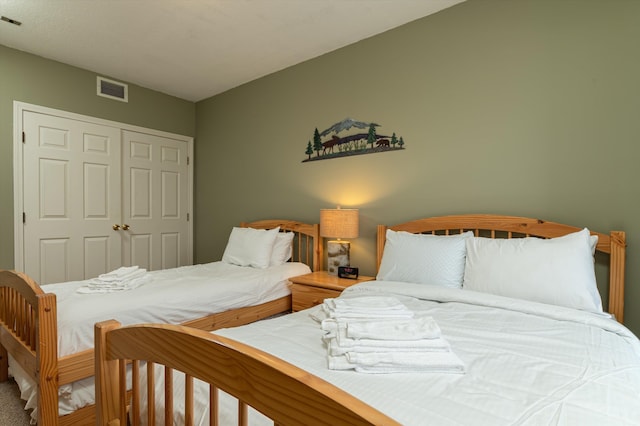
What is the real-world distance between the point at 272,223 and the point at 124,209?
170 cm

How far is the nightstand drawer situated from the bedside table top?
1.4 inches

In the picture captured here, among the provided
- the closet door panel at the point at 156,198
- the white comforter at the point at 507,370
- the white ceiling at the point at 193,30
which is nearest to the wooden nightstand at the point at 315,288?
the white comforter at the point at 507,370

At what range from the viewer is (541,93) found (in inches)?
80.9

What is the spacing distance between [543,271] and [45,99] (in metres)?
4.20

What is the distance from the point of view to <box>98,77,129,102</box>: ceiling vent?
3490 mm

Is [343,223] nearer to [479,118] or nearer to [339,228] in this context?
[339,228]

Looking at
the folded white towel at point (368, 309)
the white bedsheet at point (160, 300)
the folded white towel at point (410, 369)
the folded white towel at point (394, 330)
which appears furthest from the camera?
the white bedsheet at point (160, 300)

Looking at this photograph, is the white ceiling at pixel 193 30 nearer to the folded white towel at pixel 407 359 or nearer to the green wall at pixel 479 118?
the green wall at pixel 479 118

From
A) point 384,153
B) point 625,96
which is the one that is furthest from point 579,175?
point 384,153

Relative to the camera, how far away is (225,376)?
625 millimetres

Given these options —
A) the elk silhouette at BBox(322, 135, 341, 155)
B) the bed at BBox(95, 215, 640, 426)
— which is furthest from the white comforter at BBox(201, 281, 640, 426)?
the elk silhouette at BBox(322, 135, 341, 155)

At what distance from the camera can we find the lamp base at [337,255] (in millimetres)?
2809

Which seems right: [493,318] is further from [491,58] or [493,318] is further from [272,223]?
[272,223]

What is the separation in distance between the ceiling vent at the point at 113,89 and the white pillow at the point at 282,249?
235cm
